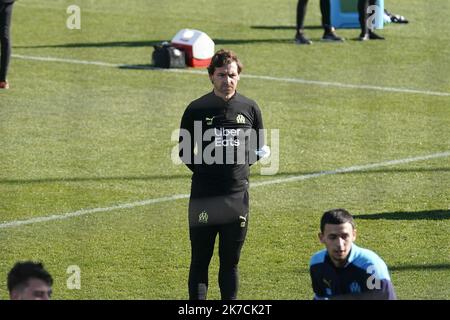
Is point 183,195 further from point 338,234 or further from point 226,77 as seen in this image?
point 338,234

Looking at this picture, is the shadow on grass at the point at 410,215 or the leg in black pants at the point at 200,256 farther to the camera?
the shadow on grass at the point at 410,215

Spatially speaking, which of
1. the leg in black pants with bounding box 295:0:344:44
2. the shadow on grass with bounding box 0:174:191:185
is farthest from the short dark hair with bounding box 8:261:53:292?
the leg in black pants with bounding box 295:0:344:44

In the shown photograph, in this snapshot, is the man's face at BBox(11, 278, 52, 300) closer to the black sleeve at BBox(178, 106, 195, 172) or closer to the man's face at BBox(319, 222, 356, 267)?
the man's face at BBox(319, 222, 356, 267)

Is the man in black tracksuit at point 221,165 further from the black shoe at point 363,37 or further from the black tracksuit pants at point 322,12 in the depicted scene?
the black shoe at point 363,37

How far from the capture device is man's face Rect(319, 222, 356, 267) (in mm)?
8039

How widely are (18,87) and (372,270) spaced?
1236 centimetres

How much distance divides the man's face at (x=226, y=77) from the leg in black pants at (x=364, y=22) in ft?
47.8

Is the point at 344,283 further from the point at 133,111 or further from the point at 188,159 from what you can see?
the point at 133,111

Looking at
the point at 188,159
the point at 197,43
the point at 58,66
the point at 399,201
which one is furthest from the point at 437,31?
the point at 188,159

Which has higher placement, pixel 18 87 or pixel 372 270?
pixel 18 87

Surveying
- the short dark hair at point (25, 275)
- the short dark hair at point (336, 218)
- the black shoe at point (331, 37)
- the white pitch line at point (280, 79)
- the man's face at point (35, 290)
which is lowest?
the man's face at point (35, 290)

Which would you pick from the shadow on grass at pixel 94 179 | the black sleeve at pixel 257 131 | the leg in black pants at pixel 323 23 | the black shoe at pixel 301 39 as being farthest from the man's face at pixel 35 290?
the black shoe at pixel 301 39

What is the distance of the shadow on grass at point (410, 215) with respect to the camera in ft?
42.1

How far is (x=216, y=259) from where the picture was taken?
11.6 meters
